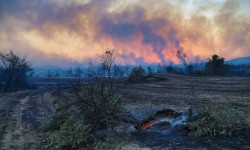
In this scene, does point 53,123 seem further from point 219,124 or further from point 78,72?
point 78,72

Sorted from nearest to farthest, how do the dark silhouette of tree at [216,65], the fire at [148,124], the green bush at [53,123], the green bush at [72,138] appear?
the green bush at [72,138] < the fire at [148,124] < the green bush at [53,123] < the dark silhouette of tree at [216,65]

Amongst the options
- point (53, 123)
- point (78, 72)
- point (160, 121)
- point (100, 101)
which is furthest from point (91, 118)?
point (78, 72)

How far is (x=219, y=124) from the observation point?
7340 mm

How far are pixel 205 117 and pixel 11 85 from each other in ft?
129

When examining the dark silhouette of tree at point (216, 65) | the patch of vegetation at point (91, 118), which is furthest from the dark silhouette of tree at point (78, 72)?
the dark silhouette of tree at point (216, 65)

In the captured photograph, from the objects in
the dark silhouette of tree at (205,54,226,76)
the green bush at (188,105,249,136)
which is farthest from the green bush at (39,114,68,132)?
the dark silhouette of tree at (205,54,226,76)

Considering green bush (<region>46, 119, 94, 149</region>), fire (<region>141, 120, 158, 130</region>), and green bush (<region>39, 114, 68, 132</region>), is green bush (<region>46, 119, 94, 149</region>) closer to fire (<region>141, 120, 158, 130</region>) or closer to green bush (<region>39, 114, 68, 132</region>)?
green bush (<region>39, 114, 68, 132</region>)

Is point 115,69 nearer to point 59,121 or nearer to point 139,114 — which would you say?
point 139,114

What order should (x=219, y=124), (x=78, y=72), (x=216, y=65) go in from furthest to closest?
(x=216, y=65) → (x=78, y=72) → (x=219, y=124)

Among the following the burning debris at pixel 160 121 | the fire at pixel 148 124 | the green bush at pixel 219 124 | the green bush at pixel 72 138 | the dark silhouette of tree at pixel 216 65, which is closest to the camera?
the green bush at pixel 72 138

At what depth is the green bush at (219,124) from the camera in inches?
281

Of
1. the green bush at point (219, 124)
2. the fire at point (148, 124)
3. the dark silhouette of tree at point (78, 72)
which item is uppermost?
the dark silhouette of tree at point (78, 72)

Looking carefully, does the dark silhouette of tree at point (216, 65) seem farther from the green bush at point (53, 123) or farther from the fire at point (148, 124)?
the green bush at point (53, 123)

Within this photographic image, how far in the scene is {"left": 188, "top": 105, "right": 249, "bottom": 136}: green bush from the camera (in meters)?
7.13
